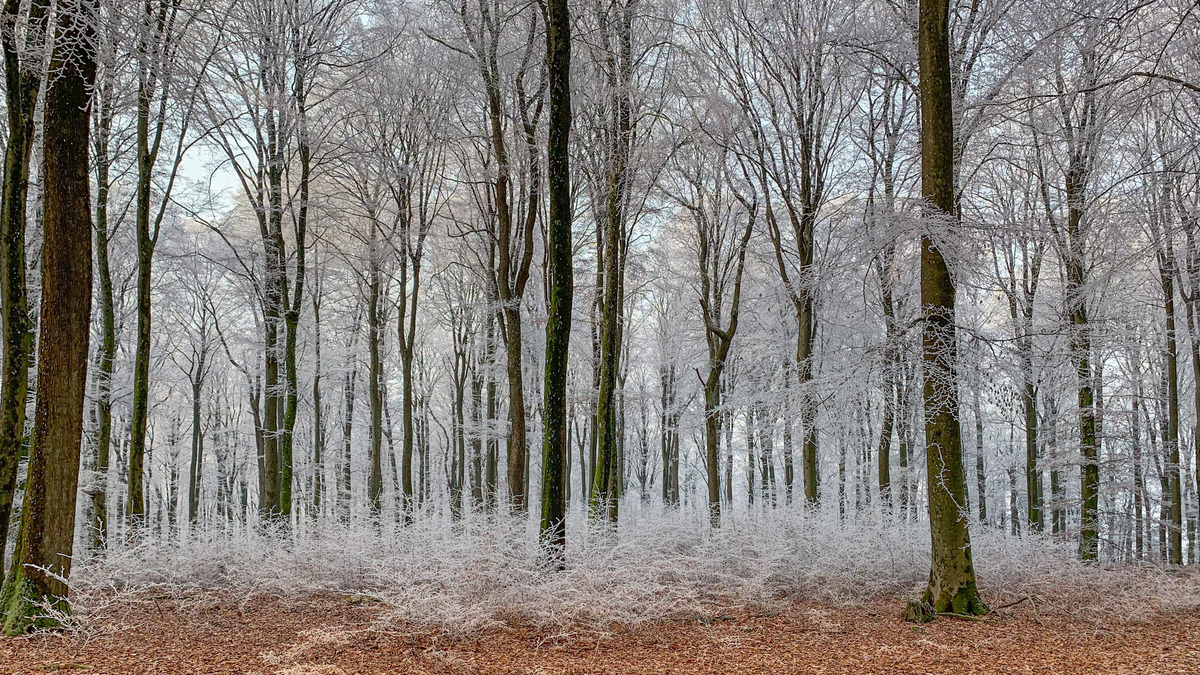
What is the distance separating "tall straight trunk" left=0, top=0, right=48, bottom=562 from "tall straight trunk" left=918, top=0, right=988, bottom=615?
8022 mm

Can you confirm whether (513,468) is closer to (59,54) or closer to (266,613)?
(266,613)

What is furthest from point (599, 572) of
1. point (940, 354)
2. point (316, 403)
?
point (316, 403)

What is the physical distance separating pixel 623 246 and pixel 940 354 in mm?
7184

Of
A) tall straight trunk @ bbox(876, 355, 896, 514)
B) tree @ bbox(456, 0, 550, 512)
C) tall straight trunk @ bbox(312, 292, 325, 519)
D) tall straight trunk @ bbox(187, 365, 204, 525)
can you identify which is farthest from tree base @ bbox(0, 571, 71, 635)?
tall straight trunk @ bbox(187, 365, 204, 525)

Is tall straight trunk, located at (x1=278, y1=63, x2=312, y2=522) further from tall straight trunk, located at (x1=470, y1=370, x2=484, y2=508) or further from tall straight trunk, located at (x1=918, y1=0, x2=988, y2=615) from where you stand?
tall straight trunk, located at (x1=918, y1=0, x2=988, y2=615)

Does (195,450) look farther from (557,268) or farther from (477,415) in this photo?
(557,268)

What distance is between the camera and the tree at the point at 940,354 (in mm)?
6379

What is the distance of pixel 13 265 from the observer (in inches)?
248

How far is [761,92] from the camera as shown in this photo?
11828mm

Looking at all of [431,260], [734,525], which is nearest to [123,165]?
[431,260]

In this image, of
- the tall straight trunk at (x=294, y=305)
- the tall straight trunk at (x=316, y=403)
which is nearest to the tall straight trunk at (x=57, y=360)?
the tall straight trunk at (x=294, y=305)

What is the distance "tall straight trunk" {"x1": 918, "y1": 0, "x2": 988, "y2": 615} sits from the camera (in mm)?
6395

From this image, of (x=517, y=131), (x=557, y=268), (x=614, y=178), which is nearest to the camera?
(x=557, y=268)

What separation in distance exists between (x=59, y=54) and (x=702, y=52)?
31.2ft
